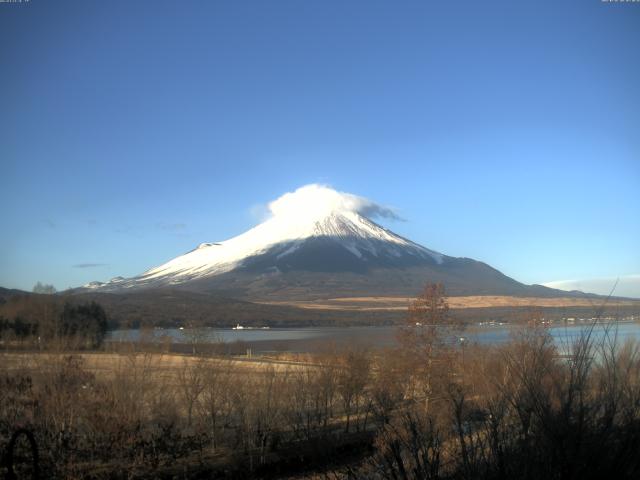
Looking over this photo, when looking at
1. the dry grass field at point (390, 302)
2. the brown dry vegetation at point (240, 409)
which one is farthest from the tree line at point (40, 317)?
the dry grass field at point (390, 302)

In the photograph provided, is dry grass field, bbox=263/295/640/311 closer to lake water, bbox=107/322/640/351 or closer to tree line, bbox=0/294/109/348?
lake water, bbox=107/322/640/351

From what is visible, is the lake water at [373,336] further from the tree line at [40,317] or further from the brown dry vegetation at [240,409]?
the tree line at [40,317]

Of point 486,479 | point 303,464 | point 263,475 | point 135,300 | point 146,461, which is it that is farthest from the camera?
point 135,300

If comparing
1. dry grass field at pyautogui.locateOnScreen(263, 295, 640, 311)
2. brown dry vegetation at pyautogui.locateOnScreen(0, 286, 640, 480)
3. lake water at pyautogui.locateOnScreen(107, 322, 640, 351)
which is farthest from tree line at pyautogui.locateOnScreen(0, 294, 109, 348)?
dry grass field at pyautogui.locateOnScreen(263, 295, 640, 311)

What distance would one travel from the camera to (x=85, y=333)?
45125 mm

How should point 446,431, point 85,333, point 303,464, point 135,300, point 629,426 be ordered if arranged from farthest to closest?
point 135,300 < point 85,333 < point 303,464 < point 446,431 < point 629,426

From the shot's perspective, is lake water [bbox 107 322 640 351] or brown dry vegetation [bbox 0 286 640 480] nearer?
lake water [bbox 107 322 640 351]

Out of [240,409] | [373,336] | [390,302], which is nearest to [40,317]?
[240,409]

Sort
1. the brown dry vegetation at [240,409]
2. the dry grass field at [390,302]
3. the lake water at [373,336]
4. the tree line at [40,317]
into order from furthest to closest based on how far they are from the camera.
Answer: the dry grass field at [390,302] < the tree line at [40,317] < the brown dry vegetation at [240,409] < the lake water at [373,336]

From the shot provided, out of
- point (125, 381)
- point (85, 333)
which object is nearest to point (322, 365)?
point (125, 381)

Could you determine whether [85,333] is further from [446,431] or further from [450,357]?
[446,431]

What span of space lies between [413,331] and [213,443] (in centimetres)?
1085

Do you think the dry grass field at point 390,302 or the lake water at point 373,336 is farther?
the dry grass field at point 390,302

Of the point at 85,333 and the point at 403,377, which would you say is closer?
the point at 403,377
